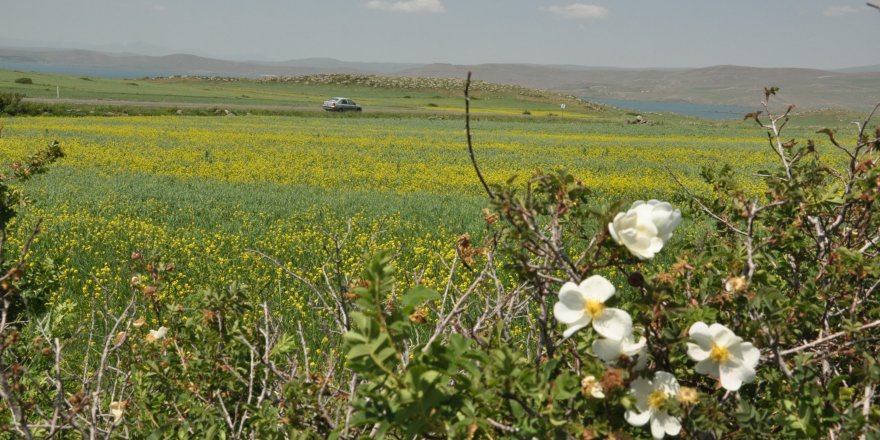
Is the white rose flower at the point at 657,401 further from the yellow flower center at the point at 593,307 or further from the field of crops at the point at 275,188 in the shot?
the field of crops at the point at 275,188

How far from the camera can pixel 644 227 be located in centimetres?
149

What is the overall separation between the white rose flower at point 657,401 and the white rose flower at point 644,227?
298 mm

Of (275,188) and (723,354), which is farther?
(275,188)

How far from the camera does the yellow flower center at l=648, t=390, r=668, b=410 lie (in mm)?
1449

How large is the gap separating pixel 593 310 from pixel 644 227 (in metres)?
0.24

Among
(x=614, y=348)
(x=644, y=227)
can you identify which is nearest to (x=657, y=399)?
(x=614, y=348)

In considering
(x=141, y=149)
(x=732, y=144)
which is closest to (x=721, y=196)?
(x=141, y=149)

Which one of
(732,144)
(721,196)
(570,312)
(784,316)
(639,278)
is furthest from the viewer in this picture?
(732,144)

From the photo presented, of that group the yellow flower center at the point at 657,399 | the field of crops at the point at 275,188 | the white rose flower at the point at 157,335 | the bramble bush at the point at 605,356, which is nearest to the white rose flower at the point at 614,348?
the bramble bush at the point at 605,356

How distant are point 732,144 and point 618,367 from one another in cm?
3185

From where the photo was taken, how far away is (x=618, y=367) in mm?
1438

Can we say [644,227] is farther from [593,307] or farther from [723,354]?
[723,354]

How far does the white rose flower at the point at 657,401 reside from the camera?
145cm

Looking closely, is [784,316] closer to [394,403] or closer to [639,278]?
[639,278]
